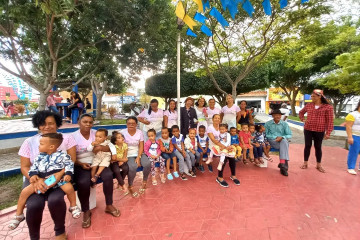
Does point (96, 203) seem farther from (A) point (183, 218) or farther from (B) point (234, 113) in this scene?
(B) point (234, 113)

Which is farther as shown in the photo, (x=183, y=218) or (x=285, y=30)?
(x=285, y=30)

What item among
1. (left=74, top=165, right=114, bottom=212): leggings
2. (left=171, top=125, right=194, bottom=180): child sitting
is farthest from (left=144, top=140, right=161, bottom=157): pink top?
(left=74, top=165, right=114, bottom=212): leggings

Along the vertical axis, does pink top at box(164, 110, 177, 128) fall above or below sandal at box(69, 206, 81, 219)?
above

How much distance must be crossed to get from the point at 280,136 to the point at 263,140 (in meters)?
0.37

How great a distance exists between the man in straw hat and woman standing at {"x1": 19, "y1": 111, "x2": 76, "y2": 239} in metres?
4.04

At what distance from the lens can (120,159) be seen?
2953 mm

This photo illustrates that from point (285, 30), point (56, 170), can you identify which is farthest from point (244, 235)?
point (285, 30)

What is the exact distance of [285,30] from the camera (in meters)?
6.60

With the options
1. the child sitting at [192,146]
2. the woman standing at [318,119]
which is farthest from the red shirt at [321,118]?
the child sitting at [192,146]

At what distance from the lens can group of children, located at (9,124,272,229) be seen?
211 centimetres

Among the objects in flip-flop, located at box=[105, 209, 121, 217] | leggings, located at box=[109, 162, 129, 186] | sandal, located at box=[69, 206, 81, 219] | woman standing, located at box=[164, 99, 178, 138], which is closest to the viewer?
sandal, located at box=[69, 206, 81, 219]

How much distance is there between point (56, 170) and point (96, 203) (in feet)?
3.53

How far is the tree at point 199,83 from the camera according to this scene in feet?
45.4

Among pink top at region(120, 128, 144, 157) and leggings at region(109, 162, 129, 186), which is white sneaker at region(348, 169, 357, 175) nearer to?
pink top at region(120, 128, 144, 157)
